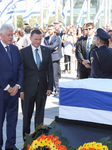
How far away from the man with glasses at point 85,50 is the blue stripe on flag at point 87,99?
5445 millimetres

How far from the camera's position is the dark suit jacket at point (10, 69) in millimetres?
4871

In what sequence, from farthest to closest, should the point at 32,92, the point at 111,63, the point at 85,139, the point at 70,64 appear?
1. the point at 70,64
2. the point at 32,92
3. the point at 111,63
4. the point at 85,139

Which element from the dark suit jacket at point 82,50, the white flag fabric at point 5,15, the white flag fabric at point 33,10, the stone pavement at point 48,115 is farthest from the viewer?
the white flag fabric at point 33,10

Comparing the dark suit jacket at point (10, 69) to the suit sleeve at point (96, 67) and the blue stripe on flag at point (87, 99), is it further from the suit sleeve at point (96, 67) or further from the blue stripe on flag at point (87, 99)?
the blue stripe on flag at point (87, 99)

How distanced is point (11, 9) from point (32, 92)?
548 inches

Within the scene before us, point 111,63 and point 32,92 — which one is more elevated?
point 111,63

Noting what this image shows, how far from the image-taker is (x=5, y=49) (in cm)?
496

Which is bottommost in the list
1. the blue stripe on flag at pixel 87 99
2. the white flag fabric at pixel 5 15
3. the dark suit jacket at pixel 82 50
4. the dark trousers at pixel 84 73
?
the dark trousers at pixel 84 73

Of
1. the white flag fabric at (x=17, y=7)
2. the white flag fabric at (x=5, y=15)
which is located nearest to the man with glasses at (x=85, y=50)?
the white flag fabric at (x=5, y=15)

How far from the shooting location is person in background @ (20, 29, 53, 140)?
5.32 meters

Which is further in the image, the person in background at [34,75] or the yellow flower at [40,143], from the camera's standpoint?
the person in background at [34,75]

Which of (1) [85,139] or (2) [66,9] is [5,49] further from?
(2) [66,9]

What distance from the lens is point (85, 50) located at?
8977 millimetres

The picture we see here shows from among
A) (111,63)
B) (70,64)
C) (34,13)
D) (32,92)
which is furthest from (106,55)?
(34,13)
